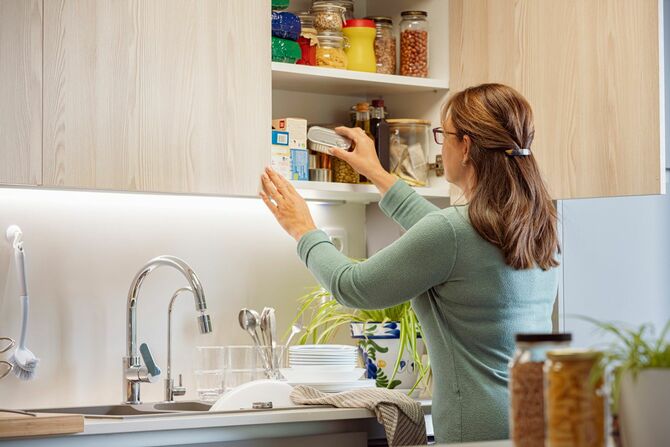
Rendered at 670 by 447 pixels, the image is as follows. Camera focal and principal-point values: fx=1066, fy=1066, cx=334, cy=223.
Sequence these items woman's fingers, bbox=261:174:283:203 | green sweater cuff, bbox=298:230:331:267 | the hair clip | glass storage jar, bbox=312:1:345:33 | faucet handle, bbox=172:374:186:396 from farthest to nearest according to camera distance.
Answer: glass storage jar, bbox=312:1:345:33, faucet handle, bbox=172:374:186:396, woman's fingers, bbox=261:174:283:203, green sweater cuff, bbox=298:230:331:267, the hair clip

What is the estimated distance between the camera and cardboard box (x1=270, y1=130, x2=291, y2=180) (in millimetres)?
2775

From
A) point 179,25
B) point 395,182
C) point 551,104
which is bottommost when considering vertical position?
point 395,182

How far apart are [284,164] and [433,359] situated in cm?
74

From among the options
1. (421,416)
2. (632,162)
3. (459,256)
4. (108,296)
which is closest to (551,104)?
(632,162)

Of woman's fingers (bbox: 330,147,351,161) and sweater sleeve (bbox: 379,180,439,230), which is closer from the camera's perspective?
sweater sleeve (bbox: 379,180,439,230)

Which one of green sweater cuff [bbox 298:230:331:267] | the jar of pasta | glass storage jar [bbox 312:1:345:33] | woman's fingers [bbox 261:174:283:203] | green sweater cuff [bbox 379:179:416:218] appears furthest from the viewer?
glass storage jar [bbox 312:1:345:33]

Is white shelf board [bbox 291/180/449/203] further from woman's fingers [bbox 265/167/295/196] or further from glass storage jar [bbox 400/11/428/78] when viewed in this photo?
glass storage jar [bbox 400/11/428/78]

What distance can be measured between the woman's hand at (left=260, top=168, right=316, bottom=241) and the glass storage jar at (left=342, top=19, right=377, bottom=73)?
51 centimetres

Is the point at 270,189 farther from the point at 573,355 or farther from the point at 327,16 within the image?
the point at 573,355

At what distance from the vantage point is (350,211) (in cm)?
326

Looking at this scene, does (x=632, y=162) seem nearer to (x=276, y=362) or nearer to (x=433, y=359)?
(x=433, y=359)

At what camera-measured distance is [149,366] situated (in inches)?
105

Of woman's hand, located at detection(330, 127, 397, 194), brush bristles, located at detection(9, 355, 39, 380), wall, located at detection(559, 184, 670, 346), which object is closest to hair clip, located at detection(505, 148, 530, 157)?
woman's hand, located at detection(330, 127, 397, 194)

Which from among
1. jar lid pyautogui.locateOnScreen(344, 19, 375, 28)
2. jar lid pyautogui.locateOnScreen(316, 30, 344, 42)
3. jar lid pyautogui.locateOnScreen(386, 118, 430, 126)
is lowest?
jar lid pyautogui.locateOnScreen(386, 118, 430, 126)
